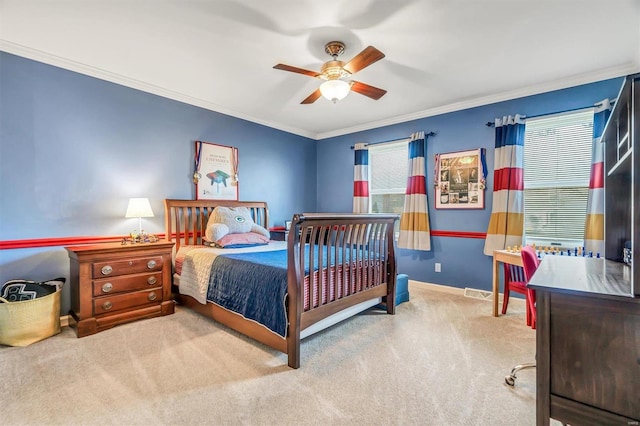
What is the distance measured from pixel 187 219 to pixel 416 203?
3142 mm

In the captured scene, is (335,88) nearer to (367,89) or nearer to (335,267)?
(367,89)

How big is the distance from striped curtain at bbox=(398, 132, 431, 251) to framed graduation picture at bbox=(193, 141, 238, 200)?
8.47ft

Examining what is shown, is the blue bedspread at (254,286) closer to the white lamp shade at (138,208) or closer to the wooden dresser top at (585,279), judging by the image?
the white lamp shade at (138,208)

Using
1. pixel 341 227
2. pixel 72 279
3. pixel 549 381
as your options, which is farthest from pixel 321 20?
pixel 72 279

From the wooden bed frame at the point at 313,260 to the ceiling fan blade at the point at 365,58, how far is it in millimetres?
1197

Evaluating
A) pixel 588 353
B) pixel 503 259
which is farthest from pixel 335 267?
pixel 503 259

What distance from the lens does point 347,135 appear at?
5.16m

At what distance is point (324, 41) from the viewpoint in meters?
2.41

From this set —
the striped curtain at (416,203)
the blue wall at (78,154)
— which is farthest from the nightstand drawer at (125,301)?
the striped curtain at (416,203)

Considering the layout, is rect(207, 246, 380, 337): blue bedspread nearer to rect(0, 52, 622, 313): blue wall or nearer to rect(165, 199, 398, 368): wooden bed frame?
rect(165, 199, 398, 368): wooden bed frame

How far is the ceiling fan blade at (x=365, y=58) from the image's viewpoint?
6.66 feet

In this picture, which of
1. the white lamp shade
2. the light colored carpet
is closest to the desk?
the light colored carpet

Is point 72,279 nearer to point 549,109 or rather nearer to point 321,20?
point 321,20

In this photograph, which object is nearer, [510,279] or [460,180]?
[510,279]
